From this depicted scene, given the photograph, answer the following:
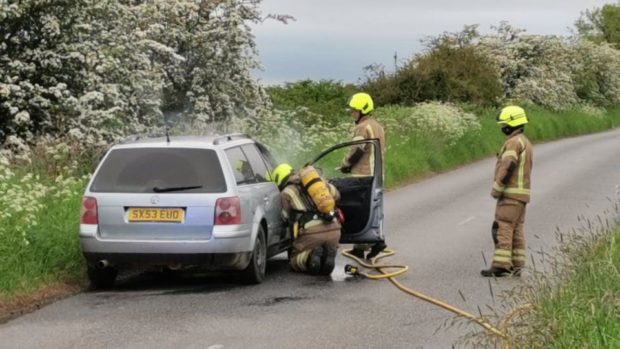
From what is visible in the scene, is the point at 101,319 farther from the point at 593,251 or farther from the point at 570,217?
the point at 570,217

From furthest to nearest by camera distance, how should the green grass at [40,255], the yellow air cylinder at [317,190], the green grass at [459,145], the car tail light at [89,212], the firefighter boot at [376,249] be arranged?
the green grass at [459,145]
the firefighter boot at [376,249]
the yellow air cylinder at [317,190]
the car tail light at [89,212]
the green grass at [40,255]

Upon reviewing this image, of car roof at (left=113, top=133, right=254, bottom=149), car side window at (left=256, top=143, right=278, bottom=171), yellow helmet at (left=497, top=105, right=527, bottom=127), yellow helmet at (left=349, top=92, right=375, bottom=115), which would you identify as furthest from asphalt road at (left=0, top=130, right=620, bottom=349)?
yellow helmet at (left=349, top=92, right=375, bottom=115)

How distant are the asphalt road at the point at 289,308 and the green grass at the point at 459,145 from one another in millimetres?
8524

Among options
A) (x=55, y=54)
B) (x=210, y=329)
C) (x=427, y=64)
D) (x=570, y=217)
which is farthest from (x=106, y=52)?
(x=427, y=64)

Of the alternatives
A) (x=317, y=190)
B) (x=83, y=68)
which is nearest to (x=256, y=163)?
(x=317, y=190)

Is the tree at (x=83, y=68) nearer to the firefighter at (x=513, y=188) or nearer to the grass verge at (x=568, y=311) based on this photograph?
the firefighter at (x=513, y=188)

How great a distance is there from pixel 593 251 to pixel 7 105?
32.4ft

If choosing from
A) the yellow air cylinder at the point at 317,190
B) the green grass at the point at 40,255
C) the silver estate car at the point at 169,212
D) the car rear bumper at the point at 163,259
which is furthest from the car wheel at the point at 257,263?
the green grass at the point at 40,255

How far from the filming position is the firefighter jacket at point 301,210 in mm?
11727

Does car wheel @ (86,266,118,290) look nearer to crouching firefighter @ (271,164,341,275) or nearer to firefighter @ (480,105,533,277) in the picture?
crouching firefighter @ (271,164,341,275)

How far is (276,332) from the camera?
29.3ft

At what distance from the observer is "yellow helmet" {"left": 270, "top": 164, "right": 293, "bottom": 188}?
1220 centimetres

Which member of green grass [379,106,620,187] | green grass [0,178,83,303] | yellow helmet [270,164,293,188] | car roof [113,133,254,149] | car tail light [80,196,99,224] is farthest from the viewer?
green grass [379,106,620,187]

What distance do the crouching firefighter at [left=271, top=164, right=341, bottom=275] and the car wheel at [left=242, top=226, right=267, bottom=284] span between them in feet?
1.59
